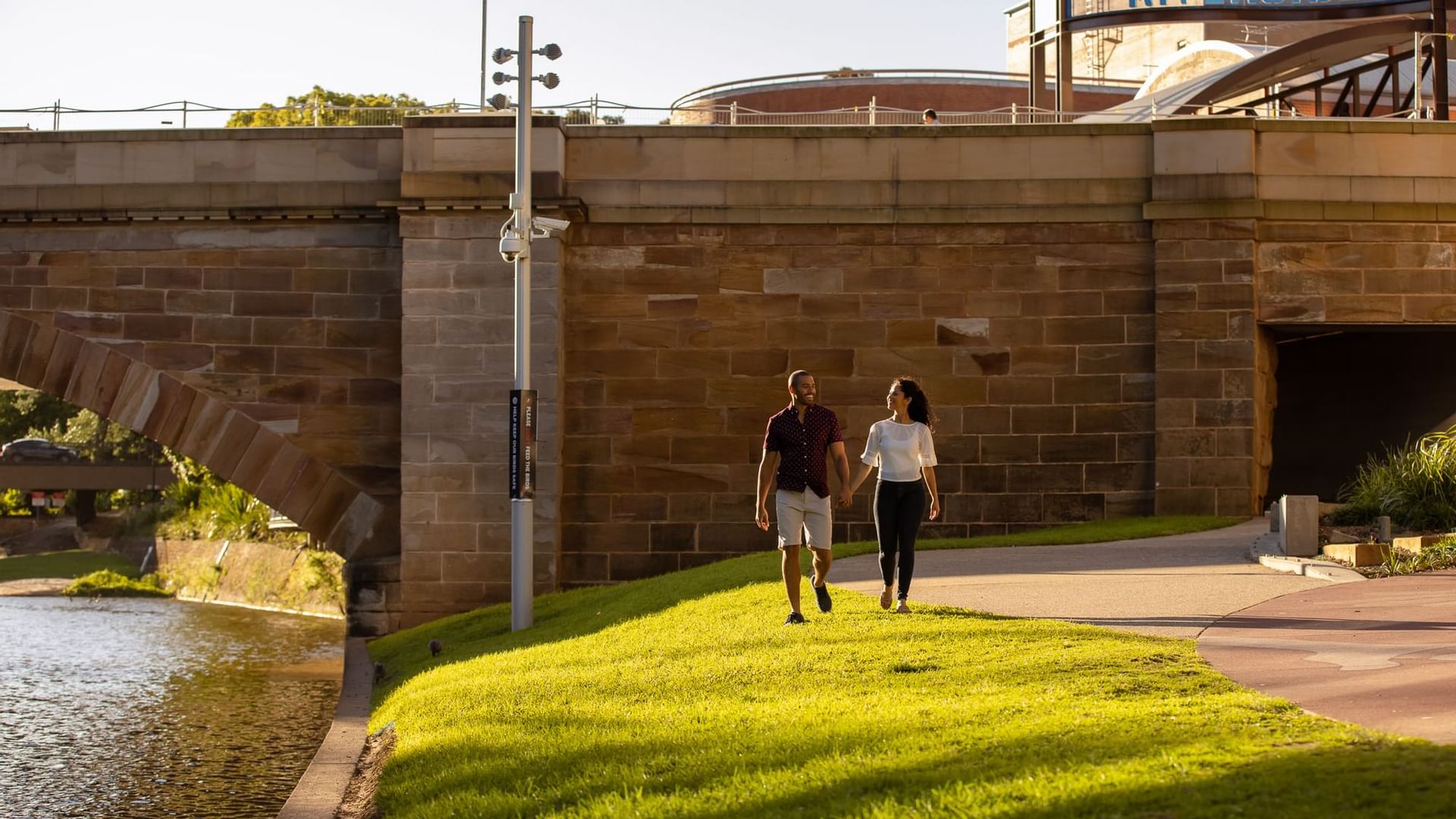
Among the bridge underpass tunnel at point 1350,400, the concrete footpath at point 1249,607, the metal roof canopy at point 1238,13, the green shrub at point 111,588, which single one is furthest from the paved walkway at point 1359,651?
the green shrub at point 111,588

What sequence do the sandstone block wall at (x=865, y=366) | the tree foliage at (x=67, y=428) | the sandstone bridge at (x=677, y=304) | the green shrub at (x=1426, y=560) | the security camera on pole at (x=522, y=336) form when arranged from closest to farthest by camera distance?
the green shrub at (x=1426, y=560), the security camera on pole at (x=522, y=336), the sandstone bridge at (x=677, y=304), the sandstone block wall at (x=865, y=366), the tree foliage at (x=67, y=428)

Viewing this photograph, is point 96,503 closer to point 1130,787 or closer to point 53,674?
point 53,674

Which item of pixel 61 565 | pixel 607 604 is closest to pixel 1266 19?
pixel 607 604

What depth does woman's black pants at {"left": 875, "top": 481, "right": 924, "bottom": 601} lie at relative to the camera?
31.8 ft

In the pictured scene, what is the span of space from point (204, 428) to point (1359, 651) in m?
12.9

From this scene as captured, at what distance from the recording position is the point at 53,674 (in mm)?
16500

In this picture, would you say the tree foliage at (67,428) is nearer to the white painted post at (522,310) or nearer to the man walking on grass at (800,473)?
the white painted post at (522,310)

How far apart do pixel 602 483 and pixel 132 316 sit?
18.6 feet

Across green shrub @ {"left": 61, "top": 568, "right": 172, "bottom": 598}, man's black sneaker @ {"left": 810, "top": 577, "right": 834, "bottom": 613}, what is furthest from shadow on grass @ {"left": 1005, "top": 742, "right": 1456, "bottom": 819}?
green shrub @ {"left": 61, "top": 568, "right": 172, "bottom": 598}

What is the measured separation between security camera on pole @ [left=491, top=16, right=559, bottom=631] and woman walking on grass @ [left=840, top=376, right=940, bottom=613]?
4622 mm

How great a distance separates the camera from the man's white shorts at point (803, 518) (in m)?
9.67

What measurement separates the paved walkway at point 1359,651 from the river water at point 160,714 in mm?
6072

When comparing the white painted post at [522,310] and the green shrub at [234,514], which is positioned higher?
the white painted post at [522,310]

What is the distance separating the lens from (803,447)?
9.66 meters
